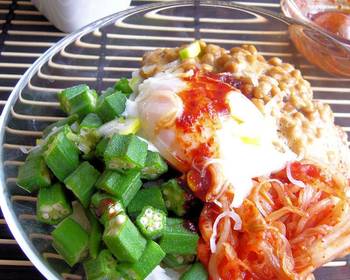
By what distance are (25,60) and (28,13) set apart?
51 cm

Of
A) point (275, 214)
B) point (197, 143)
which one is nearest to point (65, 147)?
point (197, 143)

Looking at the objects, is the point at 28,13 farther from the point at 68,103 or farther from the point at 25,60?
the point at 68,103

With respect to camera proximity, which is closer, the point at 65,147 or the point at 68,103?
the point at 65,147

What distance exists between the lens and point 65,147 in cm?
268

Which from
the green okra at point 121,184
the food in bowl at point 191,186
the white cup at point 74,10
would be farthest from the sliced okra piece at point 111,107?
the white cup at point 74,10

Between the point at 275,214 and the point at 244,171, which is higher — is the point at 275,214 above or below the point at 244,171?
below

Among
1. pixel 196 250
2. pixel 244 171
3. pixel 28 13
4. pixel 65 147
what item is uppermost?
pixel 28 13

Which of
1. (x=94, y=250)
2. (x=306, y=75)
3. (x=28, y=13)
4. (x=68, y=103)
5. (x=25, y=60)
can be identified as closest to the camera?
(x=94, y=250)

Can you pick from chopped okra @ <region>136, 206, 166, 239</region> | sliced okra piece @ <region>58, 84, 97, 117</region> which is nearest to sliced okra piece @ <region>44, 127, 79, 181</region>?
sliced okra piece @ <region>58, 84, 97, 117</region>

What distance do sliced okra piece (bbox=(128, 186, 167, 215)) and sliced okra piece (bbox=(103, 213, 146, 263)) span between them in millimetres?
134

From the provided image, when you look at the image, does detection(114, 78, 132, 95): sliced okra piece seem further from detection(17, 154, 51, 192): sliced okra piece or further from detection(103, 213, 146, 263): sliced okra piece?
detection(103, 213, 146, 263): sliced okra piece

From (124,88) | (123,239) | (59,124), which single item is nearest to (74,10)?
(124,88)

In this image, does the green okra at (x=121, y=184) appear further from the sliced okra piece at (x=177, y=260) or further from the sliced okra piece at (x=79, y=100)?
the sliced okra piece at (x=79, y=100)

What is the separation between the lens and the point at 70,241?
255 centimetres
